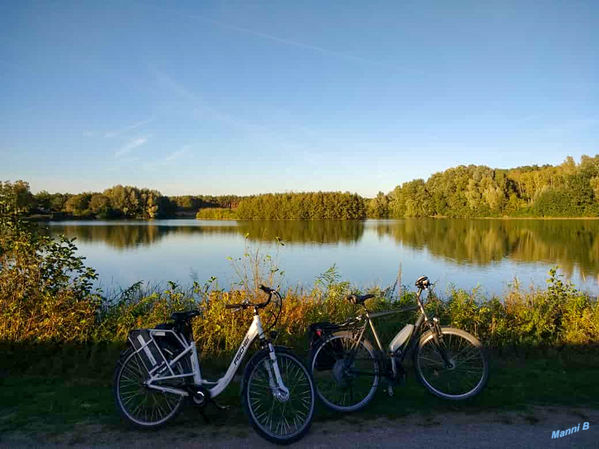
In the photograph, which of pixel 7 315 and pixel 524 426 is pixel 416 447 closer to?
pixel 524 426

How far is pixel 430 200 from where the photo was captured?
10269 centimetres

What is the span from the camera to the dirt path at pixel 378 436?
354cm

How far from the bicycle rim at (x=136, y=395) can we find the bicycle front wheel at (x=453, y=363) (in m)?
2.53

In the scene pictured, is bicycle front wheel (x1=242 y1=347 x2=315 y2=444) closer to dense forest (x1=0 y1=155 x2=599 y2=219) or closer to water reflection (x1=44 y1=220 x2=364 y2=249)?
water reflection (x1=44 y1=220 x2=364 y2=249)

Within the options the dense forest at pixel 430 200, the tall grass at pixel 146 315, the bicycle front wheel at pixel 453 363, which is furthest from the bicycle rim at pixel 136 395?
the dense forest at pixel 430 200

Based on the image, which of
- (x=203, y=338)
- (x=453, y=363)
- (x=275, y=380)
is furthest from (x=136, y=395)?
(x=453, y=363)

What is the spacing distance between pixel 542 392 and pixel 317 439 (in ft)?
8.91

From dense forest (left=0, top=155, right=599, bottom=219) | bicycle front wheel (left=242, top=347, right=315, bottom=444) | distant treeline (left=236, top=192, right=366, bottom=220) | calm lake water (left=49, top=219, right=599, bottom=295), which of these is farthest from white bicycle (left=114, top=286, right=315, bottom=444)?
distant treeline (left=236, top=192, right=366, bottom=220)

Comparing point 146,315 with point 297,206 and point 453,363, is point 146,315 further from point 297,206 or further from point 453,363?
point 297,206

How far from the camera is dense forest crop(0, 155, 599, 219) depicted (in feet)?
253

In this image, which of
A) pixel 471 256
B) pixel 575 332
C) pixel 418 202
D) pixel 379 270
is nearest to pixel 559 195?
pixel 418 202

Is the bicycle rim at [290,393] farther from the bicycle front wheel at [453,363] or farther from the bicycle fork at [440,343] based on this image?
the bicycle fork at [440,343]

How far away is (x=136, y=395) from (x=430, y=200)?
341 feet

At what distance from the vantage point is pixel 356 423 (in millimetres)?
4012
